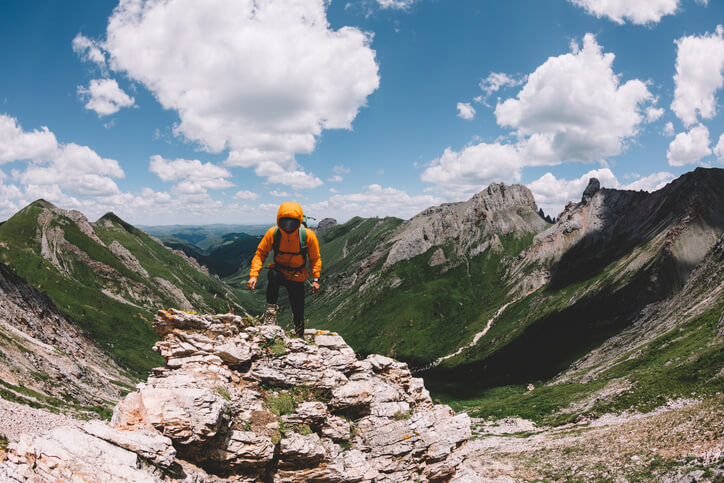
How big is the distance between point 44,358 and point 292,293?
162ft

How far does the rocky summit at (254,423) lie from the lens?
29.8 feet

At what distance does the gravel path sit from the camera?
17.8 meters

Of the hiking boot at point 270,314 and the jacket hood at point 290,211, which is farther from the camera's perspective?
the hiking boot at point 270,314

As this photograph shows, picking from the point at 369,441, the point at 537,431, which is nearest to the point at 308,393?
the point at 369,441

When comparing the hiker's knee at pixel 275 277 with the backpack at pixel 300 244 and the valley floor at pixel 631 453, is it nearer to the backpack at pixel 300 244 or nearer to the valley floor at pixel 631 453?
the backpack at pixel 300 244

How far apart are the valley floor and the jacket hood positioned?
1709cm

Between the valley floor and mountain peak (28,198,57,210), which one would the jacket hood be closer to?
the valley floor

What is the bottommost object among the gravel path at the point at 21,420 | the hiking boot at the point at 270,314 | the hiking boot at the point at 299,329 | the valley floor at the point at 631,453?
the valley floor at the point at 631,453

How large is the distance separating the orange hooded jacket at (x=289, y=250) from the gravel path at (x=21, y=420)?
43.0 feet

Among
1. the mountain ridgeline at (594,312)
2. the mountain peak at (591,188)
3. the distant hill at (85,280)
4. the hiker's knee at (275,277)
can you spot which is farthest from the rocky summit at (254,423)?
the mountain peak at (591,188)

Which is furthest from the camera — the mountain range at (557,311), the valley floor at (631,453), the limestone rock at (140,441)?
the mountain range at (557,311)

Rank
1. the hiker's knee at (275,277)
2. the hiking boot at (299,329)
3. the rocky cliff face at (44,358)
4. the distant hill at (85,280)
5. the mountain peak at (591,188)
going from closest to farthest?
the hiker's knee at (275,277) → the hiking boot at (299,329) → the rocky cliff face at (44,358) → the distant hill at (85,280) → the mountain peak at (591,188)

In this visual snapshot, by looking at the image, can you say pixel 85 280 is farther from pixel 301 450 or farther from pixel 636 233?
pixel 636 233

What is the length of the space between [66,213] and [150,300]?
78.0 m
